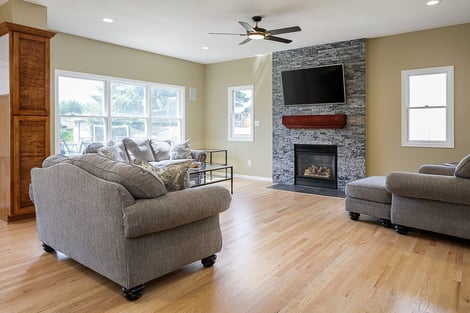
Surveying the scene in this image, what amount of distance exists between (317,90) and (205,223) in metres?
4.64

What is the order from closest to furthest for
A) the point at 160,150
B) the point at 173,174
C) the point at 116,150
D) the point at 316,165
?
the point at 173,174 < the point at 116,150 < the point at 160,150 < the point at 316,165

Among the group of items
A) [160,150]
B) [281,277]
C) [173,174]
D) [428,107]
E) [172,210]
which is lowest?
[281,277]

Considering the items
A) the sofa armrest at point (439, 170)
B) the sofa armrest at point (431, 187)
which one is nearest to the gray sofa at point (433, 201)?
→ the sofa armrest at point (431, 187)

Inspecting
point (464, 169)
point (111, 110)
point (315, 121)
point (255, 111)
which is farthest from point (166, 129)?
point (464, 169)

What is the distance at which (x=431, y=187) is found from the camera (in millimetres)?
3371

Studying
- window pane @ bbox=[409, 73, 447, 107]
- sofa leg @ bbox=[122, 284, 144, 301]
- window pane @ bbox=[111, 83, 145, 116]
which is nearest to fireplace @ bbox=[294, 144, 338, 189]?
window pane @ bbox=[409, 73, 447, 107]

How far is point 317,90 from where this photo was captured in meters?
6.59

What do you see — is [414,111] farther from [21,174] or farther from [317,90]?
[21,174]

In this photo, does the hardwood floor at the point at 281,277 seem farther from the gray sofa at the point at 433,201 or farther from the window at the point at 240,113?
the window at the point at 240,113

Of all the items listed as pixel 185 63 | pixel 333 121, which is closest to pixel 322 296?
pixel 333 121

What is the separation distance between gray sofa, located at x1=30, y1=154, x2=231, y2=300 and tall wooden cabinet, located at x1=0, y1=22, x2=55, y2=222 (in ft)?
5.67

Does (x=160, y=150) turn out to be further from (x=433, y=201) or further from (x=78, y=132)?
(x=433, y=201)

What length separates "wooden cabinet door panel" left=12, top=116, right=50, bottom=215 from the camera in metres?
4.20

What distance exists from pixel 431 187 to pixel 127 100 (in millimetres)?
5628
